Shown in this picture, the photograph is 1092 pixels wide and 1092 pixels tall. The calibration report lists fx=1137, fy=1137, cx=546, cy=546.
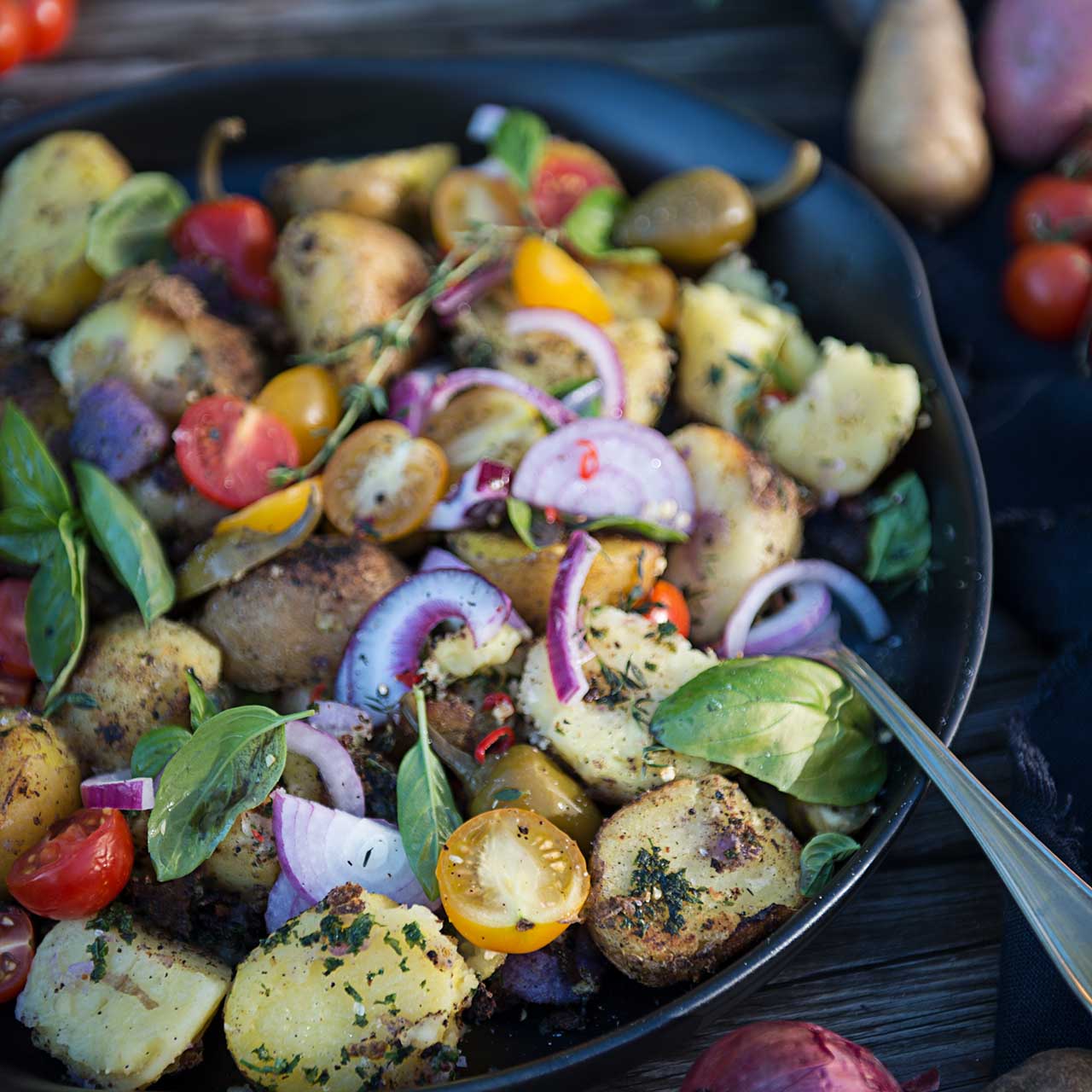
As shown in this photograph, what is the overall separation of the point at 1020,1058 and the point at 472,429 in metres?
1.45

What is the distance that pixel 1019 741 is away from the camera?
2.02m

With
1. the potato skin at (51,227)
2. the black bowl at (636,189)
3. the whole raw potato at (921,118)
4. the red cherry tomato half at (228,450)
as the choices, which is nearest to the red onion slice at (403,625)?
the red cherry tomato half at (228,450)

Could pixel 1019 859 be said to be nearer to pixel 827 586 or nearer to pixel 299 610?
pixel 827 586

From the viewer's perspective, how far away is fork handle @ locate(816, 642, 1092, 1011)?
1.55 metres

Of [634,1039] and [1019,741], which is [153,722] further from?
[1019,741]

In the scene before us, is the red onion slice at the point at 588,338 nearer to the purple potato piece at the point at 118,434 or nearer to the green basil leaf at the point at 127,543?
the purple potato piece at the point at 118,434

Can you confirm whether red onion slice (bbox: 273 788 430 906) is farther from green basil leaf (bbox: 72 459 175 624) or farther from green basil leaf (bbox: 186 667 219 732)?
green basil leaf (bbox: 72 459 175 624)

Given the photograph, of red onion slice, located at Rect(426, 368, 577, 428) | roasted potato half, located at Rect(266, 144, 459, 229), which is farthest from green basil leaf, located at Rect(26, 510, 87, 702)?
roasted potato half, located at Rect(266, 144, 459, 229)

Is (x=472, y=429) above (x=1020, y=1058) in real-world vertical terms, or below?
above

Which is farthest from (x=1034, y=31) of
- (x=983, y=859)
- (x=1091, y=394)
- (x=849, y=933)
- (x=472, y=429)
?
(x=849, y=933)

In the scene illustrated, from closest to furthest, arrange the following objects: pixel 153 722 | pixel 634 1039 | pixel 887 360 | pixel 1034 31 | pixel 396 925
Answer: pixel 634 1039, pixel 396 925, pixel 153 722, pixel 887 360, pixel 1034 31

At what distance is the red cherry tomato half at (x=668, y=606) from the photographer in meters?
2.09

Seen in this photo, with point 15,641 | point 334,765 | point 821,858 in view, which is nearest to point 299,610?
point 334,765

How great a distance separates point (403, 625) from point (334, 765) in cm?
27
